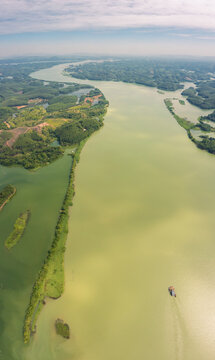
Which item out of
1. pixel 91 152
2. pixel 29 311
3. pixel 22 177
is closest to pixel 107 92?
pixel 91 152

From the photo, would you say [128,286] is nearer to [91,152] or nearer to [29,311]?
[29,311]

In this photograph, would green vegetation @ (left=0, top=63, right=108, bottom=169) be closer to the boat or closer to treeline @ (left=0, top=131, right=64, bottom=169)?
treeline @ (left=0, top=131, right=64, bottom=169)

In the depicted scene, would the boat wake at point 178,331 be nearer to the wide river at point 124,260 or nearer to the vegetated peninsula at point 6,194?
the wide river at point 124,260

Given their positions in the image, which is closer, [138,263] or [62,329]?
[62,329]

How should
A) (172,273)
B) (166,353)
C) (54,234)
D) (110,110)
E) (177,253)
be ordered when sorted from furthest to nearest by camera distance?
1. (110,110)
2. (54,234)
3. (177,253)
4. (172,273)
5. (166,353)

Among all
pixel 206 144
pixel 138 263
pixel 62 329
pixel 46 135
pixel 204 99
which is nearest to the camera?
pixel 62 329

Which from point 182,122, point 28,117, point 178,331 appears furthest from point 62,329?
point 28,117

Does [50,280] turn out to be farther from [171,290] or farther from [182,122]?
[182,122]
